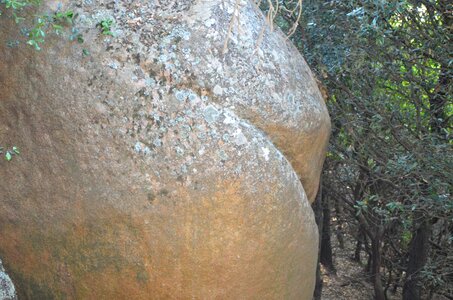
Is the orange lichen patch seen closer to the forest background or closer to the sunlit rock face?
the sunlit rock face

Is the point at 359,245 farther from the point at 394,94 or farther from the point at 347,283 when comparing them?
the point at 394,94

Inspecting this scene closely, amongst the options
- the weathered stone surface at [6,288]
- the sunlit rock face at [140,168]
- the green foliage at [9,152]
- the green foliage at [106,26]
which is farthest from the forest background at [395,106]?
the weathered stone surface at [6,288]

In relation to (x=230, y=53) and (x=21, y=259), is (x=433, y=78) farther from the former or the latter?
(x=21, y=259)

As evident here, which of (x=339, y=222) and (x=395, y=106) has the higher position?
(x=395, y=106)

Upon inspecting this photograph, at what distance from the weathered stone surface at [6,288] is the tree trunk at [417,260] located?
3813 millimetres

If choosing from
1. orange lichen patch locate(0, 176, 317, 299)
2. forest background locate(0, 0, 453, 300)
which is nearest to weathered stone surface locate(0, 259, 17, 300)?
orange lichen patch locate(0, 176, 317, 299)

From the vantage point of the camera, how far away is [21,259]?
149 inches

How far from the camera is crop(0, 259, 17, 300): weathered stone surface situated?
11.1ft

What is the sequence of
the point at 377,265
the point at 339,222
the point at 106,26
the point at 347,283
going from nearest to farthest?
the point at 106,26
the point at 377,265
the point at 347,283
the point at 339,222

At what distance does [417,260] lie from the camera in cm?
639

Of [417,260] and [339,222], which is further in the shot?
[339,222]

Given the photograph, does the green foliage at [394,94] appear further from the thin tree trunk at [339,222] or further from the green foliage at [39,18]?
the green foliage at [39,18]

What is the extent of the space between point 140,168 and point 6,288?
2.90ft

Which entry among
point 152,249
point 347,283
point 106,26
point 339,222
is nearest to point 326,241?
point 339,222
